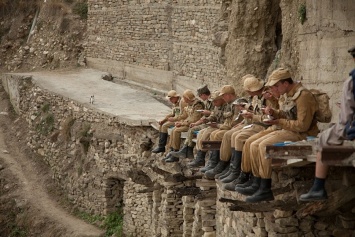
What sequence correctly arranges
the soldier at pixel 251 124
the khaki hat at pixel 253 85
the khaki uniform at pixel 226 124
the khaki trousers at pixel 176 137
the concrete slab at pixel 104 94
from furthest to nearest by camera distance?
the concrete slab at pixel 104 94 < the khaki trousers at pixel 176 137 < the khaki uniform at pixel 226 124 < the khaki hat at pixel 253 85 < the soldier at pixel 251 124

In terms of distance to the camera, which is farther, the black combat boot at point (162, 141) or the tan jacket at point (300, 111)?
the black combat boot at point (162, 141)

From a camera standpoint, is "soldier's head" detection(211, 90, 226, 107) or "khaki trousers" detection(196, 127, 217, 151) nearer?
"khaki trousers" detection(196, 127, 217, 151)

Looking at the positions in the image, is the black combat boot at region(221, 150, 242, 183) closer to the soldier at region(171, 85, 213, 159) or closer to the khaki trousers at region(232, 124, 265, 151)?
the khaki trousers at region(232, 124, 265, 151)

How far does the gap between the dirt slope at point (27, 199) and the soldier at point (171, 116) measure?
5.23 metres

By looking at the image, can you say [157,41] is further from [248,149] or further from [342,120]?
[342,120]

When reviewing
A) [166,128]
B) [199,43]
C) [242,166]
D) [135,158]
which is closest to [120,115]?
[135,158]

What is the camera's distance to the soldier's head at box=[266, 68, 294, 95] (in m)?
11.4

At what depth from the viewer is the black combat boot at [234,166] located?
1247cm

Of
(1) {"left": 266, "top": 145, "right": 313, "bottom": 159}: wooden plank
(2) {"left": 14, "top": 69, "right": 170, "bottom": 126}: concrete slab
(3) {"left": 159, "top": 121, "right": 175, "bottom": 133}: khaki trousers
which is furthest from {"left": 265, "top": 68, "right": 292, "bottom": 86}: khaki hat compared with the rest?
(2) {"left": 14, "top": 69, "right": 170, "bottom": 126}: concrete slab

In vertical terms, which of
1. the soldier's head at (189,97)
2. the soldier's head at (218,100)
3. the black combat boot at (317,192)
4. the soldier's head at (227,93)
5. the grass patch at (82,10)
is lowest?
the grass patch at (82,10)

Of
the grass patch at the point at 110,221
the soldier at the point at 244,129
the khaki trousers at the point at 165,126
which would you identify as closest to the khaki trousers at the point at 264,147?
the soldier at the point at 244,129

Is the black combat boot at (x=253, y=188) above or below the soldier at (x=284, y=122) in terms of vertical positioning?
below

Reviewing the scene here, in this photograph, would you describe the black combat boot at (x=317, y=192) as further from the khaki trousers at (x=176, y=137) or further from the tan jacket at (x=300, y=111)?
the khaki trousers at (x=176, y=137)

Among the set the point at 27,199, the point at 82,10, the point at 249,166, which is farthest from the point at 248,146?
the point at 82,10
